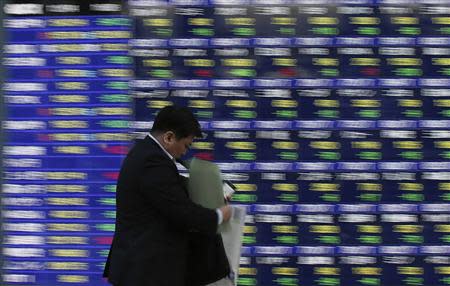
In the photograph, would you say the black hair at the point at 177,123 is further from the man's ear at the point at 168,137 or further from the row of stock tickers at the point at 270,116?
the row of stock tickers at the point at 270,116

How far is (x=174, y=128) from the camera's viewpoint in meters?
3.72

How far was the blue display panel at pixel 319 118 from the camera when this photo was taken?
200 inches

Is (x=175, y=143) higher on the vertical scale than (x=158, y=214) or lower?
higher

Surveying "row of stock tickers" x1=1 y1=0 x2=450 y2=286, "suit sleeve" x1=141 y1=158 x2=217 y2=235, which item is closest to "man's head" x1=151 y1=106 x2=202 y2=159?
"suit sleeve" x1=141 y1=158 x2=217 y2=235

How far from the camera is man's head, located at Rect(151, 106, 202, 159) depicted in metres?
3.71

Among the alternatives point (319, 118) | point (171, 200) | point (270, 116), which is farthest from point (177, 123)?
point (319, 118)

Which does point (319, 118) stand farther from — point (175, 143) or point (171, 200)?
point (171, 200)

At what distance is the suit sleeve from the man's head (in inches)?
5.3

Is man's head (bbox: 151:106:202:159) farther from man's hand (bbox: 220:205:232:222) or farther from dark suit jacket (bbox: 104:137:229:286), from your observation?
man's hand (bbox: 220:205:232:222)

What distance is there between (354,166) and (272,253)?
76cm

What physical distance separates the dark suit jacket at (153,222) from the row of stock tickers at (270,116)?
4.86 ft

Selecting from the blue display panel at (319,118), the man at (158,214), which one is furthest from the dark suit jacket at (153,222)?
the blue display panel at (319,118)

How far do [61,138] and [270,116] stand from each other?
1368mm

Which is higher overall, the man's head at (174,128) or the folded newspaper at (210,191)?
the man's head at (174,128)
